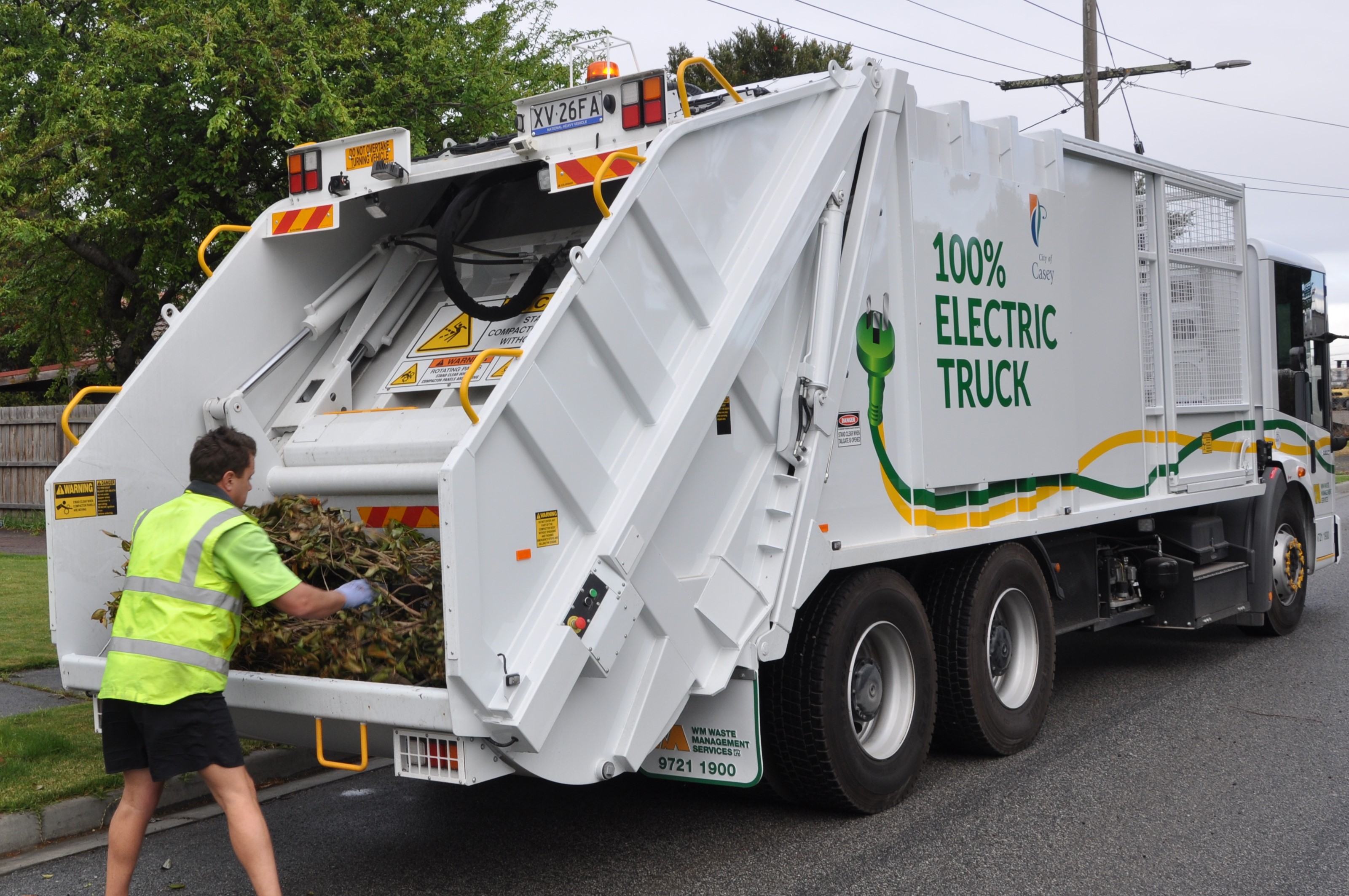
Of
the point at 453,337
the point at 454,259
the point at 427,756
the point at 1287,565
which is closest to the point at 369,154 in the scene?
the point at 454,259

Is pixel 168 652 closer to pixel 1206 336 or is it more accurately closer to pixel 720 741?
pixel 720 741

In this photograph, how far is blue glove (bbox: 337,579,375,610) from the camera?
3717 millimetres

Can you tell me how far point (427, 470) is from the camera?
4.39 metres

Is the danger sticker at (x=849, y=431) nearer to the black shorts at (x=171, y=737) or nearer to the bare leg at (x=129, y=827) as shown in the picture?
the black shorts at (x=171, y=737)

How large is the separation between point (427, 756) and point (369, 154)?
2.59 metres

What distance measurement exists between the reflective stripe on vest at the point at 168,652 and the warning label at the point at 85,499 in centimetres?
88

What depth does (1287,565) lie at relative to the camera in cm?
855

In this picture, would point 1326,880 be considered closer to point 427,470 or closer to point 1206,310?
point 427,470

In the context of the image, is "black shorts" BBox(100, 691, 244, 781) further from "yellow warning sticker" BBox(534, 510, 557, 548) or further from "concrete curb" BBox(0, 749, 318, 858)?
"yellow warning sticker" BBox(534, 510, 557, 548)

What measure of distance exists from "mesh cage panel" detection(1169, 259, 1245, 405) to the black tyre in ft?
3.70

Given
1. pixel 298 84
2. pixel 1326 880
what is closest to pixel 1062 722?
pixel 1326 880

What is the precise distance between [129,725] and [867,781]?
2616 mm

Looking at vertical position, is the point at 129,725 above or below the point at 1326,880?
above

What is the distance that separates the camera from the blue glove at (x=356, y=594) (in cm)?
372
